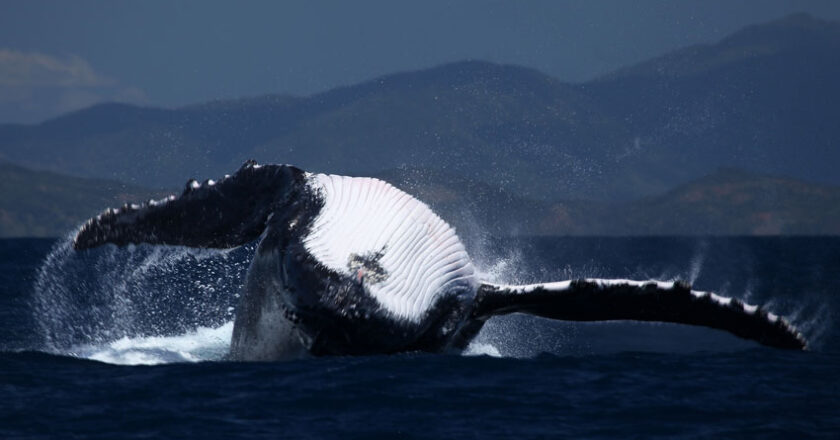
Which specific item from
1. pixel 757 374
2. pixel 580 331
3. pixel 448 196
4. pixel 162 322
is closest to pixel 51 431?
pixel 757 374

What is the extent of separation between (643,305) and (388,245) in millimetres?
2152

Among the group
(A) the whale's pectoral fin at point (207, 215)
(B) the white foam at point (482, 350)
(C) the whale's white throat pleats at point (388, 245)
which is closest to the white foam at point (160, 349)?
(A) the whale's pectoral fin at point (207, 215)

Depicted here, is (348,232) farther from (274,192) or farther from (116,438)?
(116,438)

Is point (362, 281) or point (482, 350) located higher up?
point (362, 281)

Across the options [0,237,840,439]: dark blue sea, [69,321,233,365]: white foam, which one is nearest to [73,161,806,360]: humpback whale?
[0,237,840,439]: dark blue sea

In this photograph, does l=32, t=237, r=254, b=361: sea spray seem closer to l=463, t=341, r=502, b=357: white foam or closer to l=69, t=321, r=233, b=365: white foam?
l=69, t=321, r=233, b=365: white foam

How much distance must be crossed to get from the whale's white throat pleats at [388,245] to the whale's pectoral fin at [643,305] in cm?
52

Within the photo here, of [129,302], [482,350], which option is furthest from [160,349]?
[129,302]

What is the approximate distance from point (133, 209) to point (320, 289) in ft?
6.78

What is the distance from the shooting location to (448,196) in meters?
192

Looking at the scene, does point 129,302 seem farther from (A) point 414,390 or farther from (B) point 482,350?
(A) point 414,390

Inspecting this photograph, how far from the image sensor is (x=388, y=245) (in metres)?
8.55

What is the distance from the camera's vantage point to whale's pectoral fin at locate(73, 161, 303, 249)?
29.3 ft

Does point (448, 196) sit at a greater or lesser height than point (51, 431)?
greater
